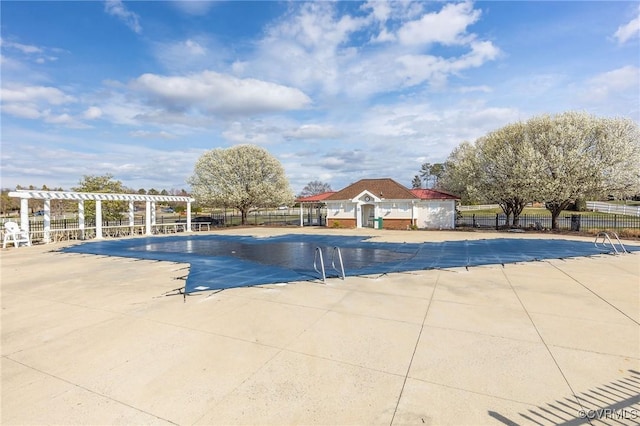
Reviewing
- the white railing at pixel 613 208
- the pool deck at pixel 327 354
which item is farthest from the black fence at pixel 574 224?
the white railing at pixel 613 208

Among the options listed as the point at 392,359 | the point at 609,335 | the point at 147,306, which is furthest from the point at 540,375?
the point at 147,306

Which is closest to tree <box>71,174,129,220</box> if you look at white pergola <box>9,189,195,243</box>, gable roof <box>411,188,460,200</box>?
white pergola <box>9,189,195,243</box>

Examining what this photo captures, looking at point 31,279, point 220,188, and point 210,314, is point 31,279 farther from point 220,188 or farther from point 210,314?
point 220,188

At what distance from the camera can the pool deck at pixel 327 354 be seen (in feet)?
10.3

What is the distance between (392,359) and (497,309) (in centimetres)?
307

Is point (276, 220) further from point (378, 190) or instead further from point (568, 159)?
point (568, 159)

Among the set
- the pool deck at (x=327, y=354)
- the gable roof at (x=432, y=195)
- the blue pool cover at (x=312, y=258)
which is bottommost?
the pool deck at (x=327, y=354)

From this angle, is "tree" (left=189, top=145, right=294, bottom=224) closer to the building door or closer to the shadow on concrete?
the building door

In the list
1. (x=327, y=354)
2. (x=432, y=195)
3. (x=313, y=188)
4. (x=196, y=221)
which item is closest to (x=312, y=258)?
(x=327, y=354)

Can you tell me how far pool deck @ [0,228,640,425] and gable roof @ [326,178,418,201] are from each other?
1895 centimetres

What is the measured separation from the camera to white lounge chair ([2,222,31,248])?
16514mm

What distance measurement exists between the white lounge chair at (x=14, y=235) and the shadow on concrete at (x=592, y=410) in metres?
22.2

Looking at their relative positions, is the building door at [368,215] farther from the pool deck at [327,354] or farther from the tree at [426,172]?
the tree at [426,172]

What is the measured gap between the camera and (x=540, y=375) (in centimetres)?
368
